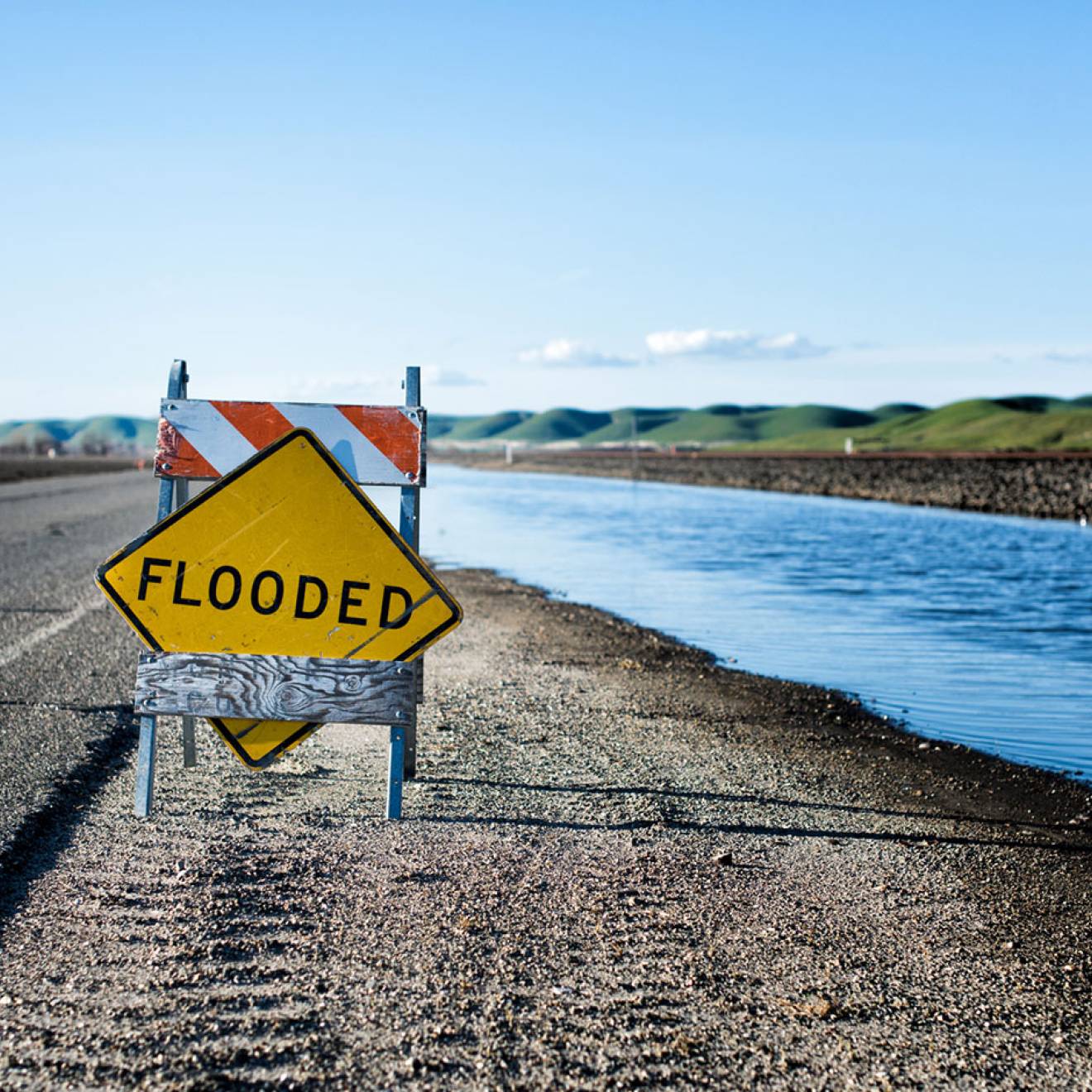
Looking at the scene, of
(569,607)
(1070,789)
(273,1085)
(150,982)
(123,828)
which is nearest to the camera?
(273,1085)

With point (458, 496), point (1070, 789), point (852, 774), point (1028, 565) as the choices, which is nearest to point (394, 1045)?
point (852, 774)

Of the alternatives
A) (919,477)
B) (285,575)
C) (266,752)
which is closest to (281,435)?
(285,575)

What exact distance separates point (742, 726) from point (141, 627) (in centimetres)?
396

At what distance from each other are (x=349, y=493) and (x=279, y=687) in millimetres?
866

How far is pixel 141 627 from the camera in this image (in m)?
4.89

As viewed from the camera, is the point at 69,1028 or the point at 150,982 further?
the point at 150,982

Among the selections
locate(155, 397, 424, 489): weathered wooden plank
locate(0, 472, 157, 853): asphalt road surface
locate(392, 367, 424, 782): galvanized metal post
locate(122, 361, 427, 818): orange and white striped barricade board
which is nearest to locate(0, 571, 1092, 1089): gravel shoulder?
locate(0, 472, 157, 853): asphalt road surface

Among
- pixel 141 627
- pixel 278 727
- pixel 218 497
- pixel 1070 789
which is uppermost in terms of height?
pixel 218 497

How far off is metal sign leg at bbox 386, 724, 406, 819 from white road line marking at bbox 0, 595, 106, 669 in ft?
15.6

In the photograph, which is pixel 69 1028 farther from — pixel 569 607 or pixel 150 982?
pixel 569 607

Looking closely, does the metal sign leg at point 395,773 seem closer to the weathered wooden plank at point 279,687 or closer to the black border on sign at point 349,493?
the weathered wooden plank at point 279,687

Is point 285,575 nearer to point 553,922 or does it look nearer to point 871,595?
point 553,922

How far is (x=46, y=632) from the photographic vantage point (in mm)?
10297

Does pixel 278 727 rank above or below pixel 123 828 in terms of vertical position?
above
